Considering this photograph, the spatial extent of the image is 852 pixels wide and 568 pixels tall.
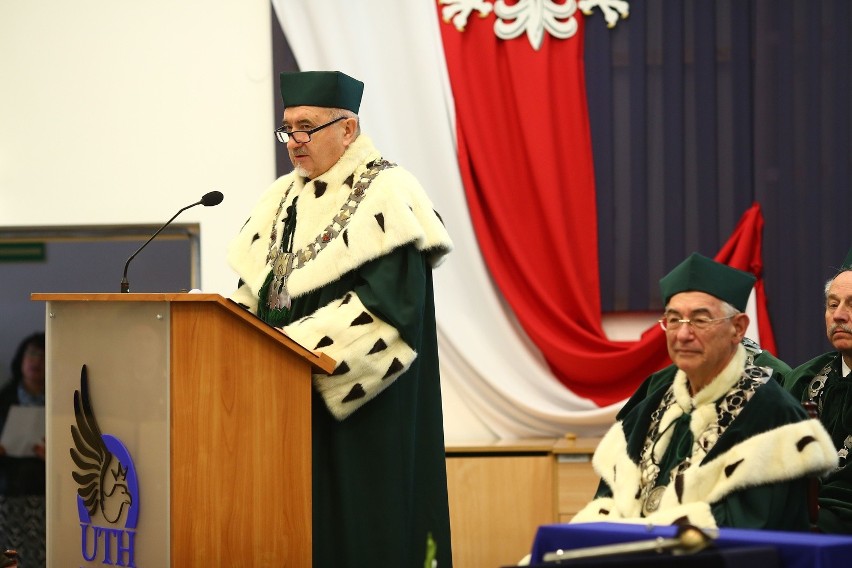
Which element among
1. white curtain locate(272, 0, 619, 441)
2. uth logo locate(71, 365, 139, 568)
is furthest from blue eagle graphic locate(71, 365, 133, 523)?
white curtain locate(272, 0, 619, 441)

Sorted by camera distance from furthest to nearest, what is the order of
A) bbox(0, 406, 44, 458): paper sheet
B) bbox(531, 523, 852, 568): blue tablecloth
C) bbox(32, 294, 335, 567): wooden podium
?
bbox(0, 406, 44, 458): paper sheet
bbox(32, 294, 335, 567): wooden podium
bbox(531, 523, 852, 568): blue tablecloth

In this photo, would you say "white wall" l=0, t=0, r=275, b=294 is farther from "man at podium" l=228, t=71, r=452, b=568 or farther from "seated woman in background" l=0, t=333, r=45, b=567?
"man at podium" l=228, t=71, r=452, b=568

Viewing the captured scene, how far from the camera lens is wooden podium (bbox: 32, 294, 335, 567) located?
307cm

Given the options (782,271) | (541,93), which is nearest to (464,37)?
(541,93)

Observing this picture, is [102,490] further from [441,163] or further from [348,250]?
[441,163]

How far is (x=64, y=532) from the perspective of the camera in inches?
125

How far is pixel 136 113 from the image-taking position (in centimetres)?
611

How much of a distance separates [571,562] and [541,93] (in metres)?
3.93

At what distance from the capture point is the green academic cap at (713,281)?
9.82ft

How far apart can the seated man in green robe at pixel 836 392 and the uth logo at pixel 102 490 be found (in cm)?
193

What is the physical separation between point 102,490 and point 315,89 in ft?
4.67

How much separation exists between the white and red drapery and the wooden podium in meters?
2.67

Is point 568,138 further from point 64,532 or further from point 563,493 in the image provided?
point 64,532

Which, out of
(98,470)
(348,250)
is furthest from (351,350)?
(98,470)
